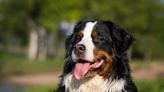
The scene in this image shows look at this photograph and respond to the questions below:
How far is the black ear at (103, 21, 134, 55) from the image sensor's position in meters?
8.09

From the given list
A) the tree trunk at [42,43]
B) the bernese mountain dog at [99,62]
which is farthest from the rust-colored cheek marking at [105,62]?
the tree trunk at [42,43]

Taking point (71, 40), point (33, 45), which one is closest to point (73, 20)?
point (33, 45)

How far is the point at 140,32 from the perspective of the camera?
54250mm

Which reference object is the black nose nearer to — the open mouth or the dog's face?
the dog's face

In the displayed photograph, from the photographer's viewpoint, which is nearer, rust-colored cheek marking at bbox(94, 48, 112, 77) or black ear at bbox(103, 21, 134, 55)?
rust-colored cheek marking at bbox(94, 48, 112, 77)

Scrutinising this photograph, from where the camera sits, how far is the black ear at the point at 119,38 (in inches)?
318

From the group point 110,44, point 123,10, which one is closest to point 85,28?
point 110,44

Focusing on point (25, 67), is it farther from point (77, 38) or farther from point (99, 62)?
point (99, 62)

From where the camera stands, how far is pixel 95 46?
7.93 metres

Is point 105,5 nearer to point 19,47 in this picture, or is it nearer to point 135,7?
point 135,7

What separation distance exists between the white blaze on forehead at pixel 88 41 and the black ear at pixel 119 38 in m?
0.24

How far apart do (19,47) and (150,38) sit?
83.8 ft

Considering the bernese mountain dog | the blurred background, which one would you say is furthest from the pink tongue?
the blurred background

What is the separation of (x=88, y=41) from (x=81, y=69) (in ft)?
1.19
